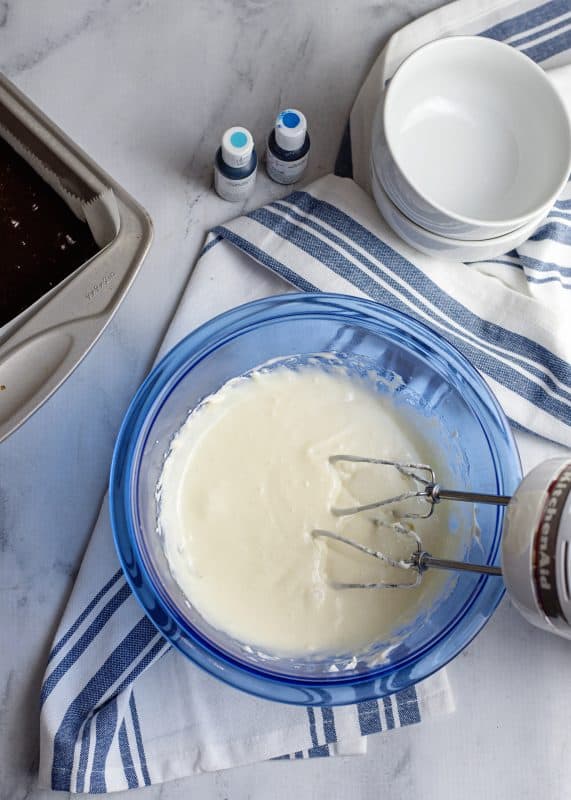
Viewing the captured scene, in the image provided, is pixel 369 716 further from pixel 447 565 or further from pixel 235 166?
pixel 235 166

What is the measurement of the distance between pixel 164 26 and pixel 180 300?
0.33m

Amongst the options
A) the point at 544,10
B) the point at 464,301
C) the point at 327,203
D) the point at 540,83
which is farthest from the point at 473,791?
the point at 544,10

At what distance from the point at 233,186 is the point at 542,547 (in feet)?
1.75

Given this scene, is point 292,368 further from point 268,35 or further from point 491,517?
point 268,35

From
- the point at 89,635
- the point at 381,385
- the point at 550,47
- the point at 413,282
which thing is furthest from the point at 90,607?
the point at 550,47

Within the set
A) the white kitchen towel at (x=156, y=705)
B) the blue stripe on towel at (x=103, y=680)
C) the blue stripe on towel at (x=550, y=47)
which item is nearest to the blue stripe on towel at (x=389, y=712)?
the white kitchen towel at (x=156, y=705)

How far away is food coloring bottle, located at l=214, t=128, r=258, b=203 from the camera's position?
0.90 metres

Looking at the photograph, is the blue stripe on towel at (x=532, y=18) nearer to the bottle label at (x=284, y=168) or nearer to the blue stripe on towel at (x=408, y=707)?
the bottle label at (x=284, y=168)

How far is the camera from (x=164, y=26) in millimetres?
1003

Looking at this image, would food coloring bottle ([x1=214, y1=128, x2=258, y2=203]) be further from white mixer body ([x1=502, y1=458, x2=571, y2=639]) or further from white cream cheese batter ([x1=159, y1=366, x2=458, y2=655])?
white mixer body ([x1=502, y1=458, x2=571, y2=639])

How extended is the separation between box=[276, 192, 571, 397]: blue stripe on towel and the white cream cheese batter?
0.15m

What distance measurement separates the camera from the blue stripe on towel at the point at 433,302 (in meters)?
0.93

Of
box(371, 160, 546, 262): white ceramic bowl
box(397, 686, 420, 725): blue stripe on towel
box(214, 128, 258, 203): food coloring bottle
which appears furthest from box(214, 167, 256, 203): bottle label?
box(397, 686, 420, 725): blue stripe on towel

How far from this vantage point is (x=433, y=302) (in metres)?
0.94
